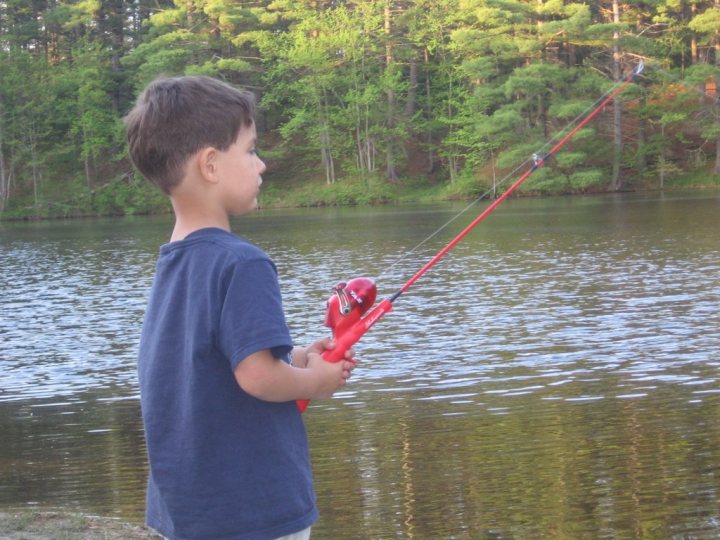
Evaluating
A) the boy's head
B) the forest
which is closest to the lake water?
the boy's head

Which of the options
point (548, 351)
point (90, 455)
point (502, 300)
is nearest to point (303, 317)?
point (502, 300)

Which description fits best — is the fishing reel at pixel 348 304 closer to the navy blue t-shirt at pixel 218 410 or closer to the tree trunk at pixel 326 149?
the navy blue t-shirt at pixel 218 410

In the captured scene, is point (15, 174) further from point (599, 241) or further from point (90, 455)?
point (90, 455)

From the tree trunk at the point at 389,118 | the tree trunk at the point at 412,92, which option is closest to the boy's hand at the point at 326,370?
the tree trunk at the point at 389,118

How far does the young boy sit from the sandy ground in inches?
97.1

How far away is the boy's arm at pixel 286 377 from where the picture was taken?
81.1 inches

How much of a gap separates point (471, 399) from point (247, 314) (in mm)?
6230

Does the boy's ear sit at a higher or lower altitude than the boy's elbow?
higher

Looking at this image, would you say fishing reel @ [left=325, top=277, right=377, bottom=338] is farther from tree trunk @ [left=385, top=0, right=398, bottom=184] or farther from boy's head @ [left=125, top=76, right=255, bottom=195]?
tree trunk @ [left=385, top=0, right=398, bottom=184]

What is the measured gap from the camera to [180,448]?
216cm

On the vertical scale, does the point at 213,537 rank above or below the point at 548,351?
above

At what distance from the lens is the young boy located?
2072 mm

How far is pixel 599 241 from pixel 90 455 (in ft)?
A: 52.3

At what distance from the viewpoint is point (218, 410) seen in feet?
6.97
